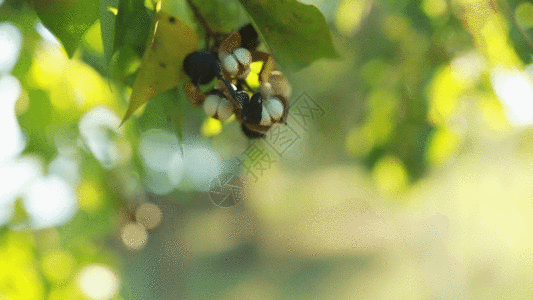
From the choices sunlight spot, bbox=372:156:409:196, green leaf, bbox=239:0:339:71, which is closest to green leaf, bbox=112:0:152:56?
green leaf, bbox=239:0:339:71

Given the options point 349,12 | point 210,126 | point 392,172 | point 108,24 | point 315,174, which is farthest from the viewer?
point 315,174

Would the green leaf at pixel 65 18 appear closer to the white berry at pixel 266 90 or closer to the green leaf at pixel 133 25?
the green leaf at pixel 133 25

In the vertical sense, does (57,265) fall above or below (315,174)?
above

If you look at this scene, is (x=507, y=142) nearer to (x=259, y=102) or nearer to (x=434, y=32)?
(x=434, y=32)

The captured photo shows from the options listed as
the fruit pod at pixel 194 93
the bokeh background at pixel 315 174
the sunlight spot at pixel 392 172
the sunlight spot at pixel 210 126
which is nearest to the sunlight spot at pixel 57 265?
the bokeh background at pixel 315 174

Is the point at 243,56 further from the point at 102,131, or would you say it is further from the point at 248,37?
the point at 102,131

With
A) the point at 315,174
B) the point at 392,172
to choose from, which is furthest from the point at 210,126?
the point at 315,174

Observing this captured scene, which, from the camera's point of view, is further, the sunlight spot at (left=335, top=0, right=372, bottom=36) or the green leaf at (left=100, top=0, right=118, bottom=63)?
the sunlight spot at (left=335, top=0, right=372, bottom=36)

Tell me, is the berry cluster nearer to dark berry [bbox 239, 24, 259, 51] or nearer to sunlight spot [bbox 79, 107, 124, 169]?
dark berry [bbox 239, 24, 259, 51]
